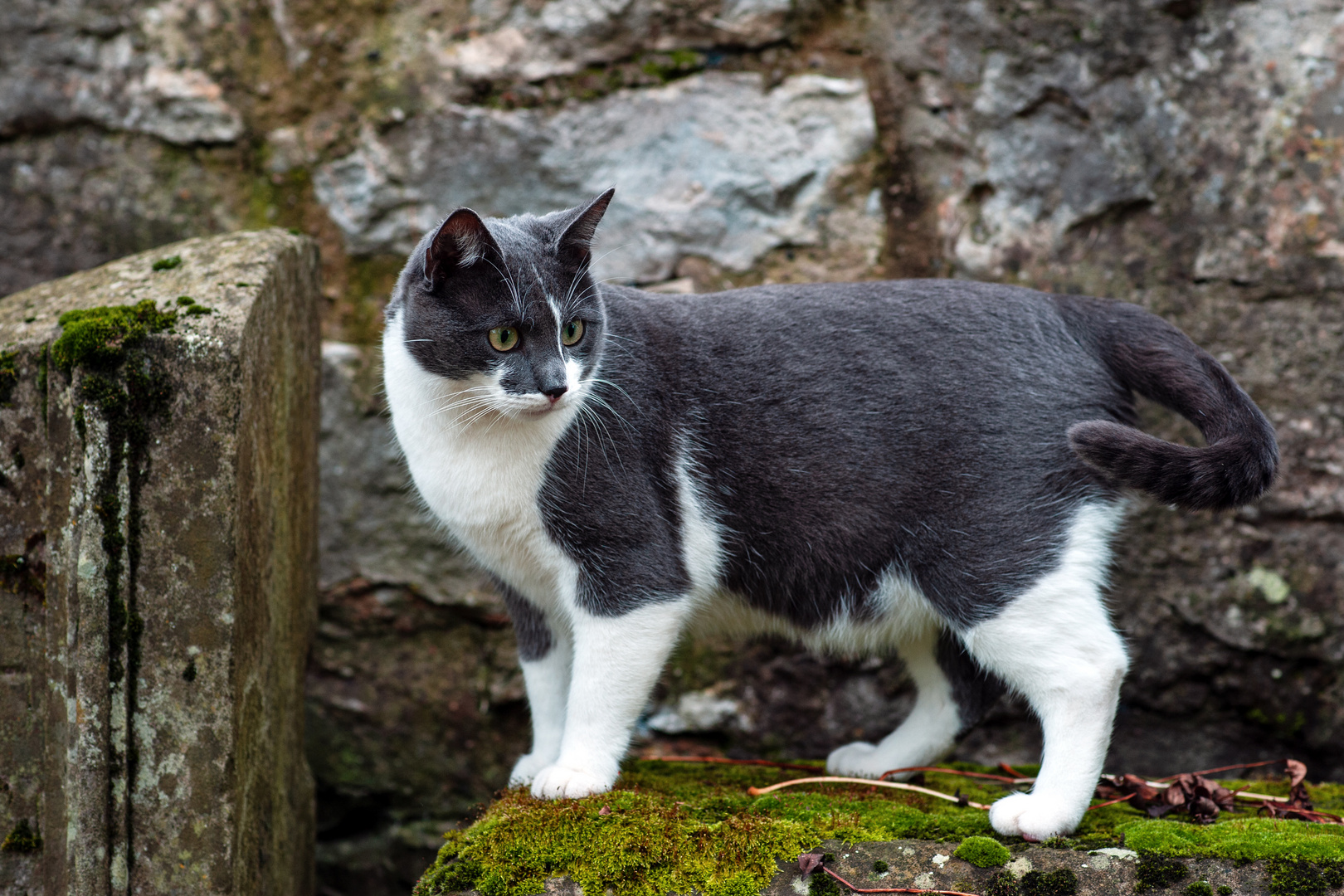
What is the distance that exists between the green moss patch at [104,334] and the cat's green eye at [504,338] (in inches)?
26.0

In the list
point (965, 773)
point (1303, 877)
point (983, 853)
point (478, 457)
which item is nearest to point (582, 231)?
point (478, 457)

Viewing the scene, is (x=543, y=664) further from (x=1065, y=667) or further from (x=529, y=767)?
(x=1065, y=667)

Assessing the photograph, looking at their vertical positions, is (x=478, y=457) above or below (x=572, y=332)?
below

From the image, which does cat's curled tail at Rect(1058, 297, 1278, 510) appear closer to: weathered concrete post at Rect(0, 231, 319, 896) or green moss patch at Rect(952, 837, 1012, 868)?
green moss patch at Rect(952, 837, 1012, 868)

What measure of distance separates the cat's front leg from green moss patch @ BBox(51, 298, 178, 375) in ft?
3.50

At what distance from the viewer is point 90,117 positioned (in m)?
3.07

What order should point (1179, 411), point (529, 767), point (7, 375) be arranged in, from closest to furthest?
1. point (7, 375)
2. point (1179, 411)
3. point (529, 767)

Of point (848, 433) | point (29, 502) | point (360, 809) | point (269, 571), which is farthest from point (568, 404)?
point (360, 809)

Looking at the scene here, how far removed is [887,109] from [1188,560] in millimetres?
1644

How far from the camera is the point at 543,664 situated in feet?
8.13

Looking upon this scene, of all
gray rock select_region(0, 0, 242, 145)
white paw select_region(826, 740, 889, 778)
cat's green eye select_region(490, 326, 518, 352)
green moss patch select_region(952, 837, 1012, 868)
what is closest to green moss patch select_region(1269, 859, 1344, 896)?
green moss patch select_region(952, 837, 1012, 868)

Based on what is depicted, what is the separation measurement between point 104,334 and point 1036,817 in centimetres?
211

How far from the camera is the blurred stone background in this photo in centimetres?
290

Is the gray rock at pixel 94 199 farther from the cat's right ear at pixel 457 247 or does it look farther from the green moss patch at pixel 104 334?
the cat's right ear at pixel 457 247
